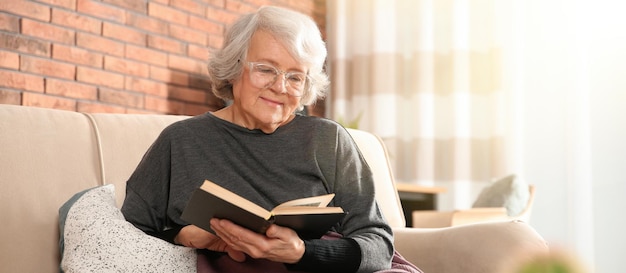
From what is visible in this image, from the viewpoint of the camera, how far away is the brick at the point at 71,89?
3194mm

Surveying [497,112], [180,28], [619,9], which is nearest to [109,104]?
[180,28]

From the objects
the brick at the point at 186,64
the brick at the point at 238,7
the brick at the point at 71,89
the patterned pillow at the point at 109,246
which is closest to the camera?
the patterned pillow at the point at 109,246

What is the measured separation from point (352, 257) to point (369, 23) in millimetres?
3322

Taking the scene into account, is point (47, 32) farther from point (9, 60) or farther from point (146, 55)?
point (146, 55)

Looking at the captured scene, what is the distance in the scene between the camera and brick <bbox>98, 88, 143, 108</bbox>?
3410mm

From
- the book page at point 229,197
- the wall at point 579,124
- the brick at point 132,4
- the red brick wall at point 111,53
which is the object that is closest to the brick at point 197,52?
the red brick wall at point 111,53

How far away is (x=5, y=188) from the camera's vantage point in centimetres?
150

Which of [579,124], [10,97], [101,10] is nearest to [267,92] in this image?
[10,97]

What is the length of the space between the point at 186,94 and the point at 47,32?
87 cm

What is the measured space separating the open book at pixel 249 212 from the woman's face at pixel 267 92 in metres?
0.36

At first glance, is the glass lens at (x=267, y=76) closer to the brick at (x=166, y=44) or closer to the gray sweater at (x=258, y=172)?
the gray sweater at (x=258, y=172)

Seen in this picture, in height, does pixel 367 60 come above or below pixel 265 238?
above

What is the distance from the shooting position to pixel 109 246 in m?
1.39

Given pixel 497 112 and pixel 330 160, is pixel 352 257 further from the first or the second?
pixel 497 112
